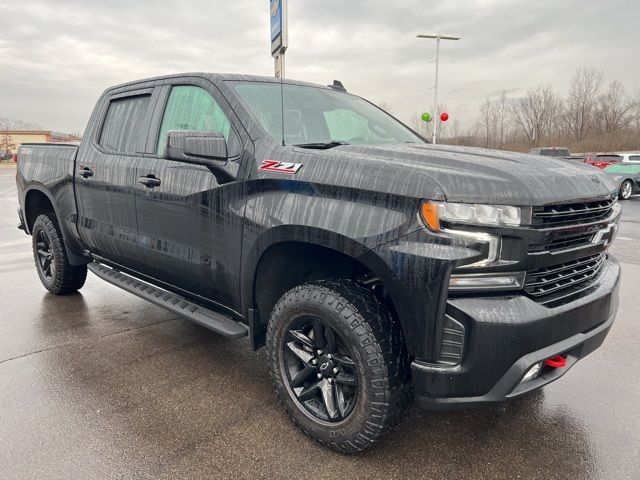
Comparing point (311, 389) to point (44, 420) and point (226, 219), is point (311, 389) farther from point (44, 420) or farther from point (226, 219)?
point (44, 420)

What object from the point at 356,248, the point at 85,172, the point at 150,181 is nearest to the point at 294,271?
the point at 356,248

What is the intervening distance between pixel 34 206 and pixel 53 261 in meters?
0.69

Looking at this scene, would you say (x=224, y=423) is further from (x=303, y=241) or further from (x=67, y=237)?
(x=67, y=237)

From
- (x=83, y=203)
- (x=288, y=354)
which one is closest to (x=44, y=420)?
(x=288, y=354)

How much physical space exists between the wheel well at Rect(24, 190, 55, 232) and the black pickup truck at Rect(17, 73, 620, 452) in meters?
1.82

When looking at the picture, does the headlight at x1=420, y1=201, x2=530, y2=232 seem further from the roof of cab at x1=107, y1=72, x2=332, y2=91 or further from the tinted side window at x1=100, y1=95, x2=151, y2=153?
the tinted side window at x1=100, y1=95, x2=151, y2=153

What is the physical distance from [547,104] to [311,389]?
63727 mm

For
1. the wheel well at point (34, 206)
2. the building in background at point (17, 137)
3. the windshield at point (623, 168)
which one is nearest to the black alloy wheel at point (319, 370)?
the wheel well at point (34, 206)

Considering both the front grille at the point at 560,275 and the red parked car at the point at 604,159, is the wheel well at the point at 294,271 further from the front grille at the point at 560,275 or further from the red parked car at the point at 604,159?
the red parked car at the point at 604,159

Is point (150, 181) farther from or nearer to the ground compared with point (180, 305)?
farther from the ground

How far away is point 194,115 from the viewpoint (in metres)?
3.14

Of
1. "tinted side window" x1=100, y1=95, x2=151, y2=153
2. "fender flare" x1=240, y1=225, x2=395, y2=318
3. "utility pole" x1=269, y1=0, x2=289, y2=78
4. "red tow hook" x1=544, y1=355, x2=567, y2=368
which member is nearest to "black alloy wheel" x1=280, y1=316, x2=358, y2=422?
"fender flare" x1=240, y1=225, x2=395, y2=318

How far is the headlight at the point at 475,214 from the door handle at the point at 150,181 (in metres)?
2.00

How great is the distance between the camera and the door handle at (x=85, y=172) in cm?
394
